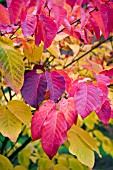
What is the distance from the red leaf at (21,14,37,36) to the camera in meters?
0.62

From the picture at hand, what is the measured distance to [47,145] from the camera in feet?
1.96

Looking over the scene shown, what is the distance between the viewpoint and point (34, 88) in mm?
685

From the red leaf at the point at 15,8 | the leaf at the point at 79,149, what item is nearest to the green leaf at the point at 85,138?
the leaf at the point at 79,149

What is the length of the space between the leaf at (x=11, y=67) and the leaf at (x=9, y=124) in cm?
13

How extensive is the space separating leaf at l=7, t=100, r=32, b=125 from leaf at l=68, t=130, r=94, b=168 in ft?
0.43

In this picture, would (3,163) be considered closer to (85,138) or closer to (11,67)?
(85,138)

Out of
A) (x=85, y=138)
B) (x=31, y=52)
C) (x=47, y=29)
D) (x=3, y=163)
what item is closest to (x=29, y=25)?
(x=47, y=29)

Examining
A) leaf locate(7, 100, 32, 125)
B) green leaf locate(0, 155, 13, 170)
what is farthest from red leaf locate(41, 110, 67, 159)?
green leaf locate(0, 155, 13, 170)

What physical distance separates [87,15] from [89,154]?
15.4 inches

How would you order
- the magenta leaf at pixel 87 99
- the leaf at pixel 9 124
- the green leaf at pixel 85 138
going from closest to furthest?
the magenta leaf at pixel 87 99
the leaf at pixel 9 124
the green leaf at pixel 85 138

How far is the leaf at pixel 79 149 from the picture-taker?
798 mm

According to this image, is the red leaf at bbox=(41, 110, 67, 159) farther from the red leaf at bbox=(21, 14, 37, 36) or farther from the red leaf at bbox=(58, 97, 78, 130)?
the red leaf at bbox=(21, 14, 37, 36)

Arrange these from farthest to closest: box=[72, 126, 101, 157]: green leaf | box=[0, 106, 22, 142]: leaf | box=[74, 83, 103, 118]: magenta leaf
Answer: box=[72, 126, 101, 157]: green leaf, box=[0, 106, 22, 142]: leaf, box=[74, 83, 103, 118]: magenta leaf

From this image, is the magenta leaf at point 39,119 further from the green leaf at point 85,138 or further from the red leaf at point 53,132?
the green leaf at point 85,138
